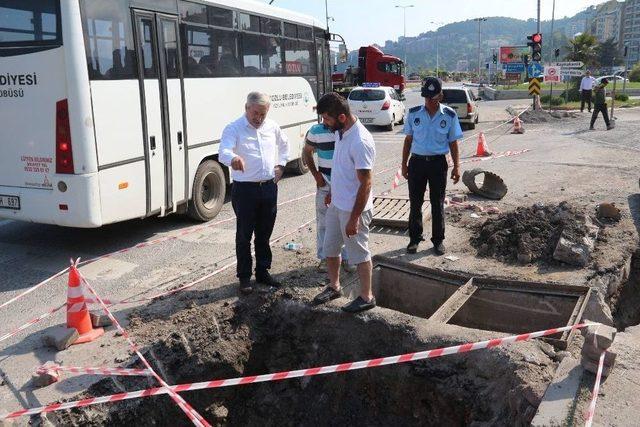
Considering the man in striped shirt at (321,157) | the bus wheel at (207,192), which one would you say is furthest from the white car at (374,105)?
the man in striped shirt at (321,157)

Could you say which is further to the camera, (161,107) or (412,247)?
(161,107)

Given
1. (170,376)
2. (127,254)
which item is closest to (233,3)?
(127,254)

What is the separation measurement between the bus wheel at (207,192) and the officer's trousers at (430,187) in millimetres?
3374

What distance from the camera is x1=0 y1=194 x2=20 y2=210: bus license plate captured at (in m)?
6.64

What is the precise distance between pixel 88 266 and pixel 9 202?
1243mm

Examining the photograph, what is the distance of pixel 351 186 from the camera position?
4.58m

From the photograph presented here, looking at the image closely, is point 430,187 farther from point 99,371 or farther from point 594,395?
point 99,371

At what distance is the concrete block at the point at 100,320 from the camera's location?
16.0 feet

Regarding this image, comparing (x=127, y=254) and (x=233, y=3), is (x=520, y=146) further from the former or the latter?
(x=127, y=254)

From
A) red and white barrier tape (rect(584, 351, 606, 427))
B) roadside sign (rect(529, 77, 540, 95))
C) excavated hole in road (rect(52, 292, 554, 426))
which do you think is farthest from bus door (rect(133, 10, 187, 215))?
roadside sign (rect(529, 77, 540, 95))

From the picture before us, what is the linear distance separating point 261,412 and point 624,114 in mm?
24481

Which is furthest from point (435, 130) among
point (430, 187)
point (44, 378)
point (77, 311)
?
point (44, 378)

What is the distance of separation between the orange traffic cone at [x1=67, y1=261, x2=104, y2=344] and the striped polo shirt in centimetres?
246

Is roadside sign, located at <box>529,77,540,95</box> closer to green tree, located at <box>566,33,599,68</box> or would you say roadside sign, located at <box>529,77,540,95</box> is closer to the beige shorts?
green tree, located at <box>566,33,599,68</box>
